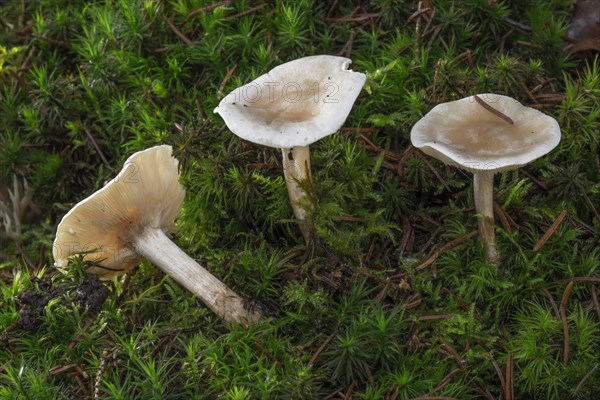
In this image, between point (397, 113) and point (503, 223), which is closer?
point (503, 223)

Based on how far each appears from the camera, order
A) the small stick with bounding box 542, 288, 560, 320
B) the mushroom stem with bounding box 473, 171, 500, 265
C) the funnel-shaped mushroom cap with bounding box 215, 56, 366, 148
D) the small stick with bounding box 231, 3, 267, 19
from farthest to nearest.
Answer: the small stick with bounding box 231, 3, 267, 19 < the mushroom stem with bounding box 473, 171, 500, 265 < the small stick with bounding box 542, 288, 560, 320 < the funnel-shaped mushroom cap with bounding box 215, 56, 366, 148

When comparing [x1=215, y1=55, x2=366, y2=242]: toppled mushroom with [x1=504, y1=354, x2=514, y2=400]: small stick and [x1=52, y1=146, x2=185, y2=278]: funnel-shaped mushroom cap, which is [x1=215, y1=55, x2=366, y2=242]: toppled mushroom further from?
[x1=504, y1=354, x2=514, y2=400]: small stick

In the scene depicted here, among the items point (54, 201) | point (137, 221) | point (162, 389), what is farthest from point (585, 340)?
point (54, 201)

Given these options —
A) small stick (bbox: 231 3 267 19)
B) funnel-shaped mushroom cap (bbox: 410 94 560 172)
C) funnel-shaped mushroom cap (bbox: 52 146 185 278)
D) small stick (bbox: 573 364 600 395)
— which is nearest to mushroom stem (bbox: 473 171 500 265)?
funnel-shaped mushroom cap (bbox: 410 94 560 172)

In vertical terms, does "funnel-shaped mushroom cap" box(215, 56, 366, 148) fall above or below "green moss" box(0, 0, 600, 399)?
above

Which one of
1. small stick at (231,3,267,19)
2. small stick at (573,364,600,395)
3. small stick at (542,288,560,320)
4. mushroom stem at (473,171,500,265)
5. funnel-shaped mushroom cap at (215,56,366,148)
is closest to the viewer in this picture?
funnel-shaped mushroom cap at (215,56,366,148)

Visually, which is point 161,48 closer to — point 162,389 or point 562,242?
point 162,389

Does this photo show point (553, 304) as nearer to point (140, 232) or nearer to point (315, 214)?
point (315, 214)
